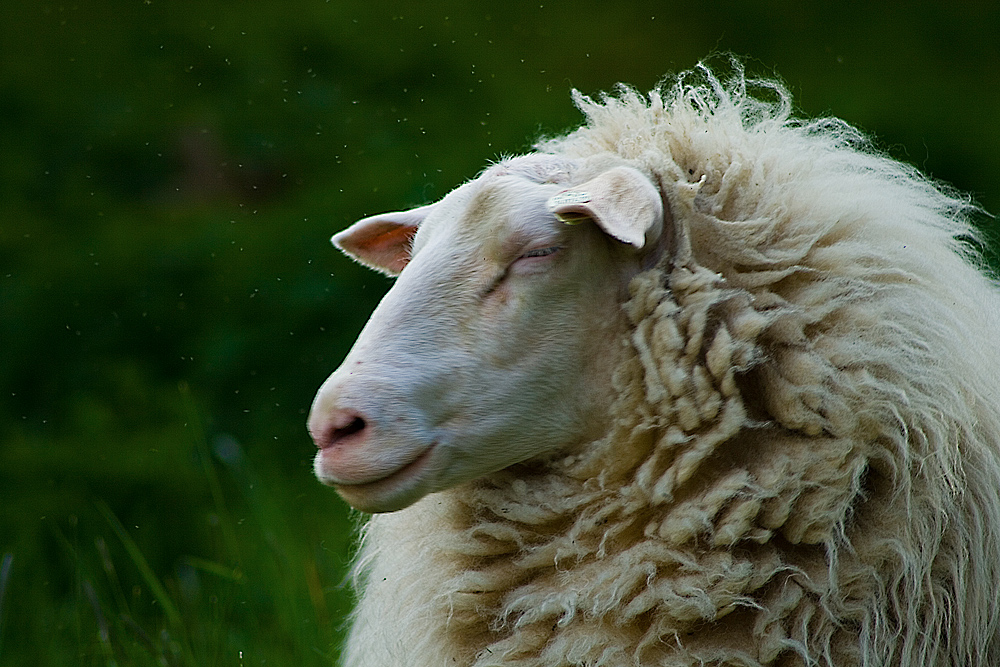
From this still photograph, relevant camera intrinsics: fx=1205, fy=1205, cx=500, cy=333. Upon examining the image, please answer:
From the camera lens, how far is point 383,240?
9.72ft

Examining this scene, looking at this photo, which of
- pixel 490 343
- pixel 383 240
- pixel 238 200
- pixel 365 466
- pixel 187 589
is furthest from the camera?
pixel 238 200

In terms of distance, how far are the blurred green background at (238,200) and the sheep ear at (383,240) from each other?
2.95 ft

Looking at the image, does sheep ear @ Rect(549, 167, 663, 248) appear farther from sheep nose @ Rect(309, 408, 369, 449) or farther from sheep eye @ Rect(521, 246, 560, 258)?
sheep nose @ Rect(309, 408, 369, 449)

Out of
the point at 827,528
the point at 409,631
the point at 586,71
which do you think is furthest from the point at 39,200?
the point at 827,528

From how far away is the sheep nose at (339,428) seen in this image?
220 centimetres

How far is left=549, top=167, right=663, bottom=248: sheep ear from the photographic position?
2.20m

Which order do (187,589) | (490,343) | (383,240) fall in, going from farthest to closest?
(187,589), (383,240), (490,343)

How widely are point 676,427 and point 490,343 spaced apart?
396mm

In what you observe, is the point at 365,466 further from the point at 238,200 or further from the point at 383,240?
the point at 238,200

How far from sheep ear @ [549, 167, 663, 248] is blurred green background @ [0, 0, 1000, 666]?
1.68m

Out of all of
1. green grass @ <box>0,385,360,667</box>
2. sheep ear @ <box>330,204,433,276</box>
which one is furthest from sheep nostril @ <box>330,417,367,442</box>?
green grass @ <box>0,385,360,667</box>

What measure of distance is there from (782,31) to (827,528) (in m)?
8.38

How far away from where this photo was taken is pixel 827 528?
7.49 feet

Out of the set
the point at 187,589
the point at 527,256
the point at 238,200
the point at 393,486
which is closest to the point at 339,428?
the point at 393,486
